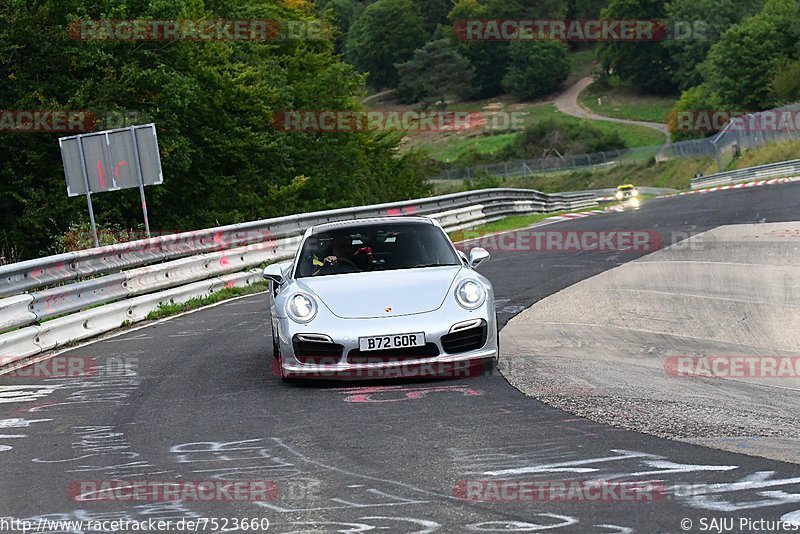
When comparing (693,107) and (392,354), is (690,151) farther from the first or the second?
(392,354)

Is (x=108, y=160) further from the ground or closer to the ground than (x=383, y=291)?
further from the ground

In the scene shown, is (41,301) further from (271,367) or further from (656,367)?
(656,367)

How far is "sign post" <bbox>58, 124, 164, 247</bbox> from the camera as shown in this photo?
19703mm

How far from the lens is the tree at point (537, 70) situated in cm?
15862

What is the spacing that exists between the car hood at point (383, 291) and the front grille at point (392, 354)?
0.96 ft

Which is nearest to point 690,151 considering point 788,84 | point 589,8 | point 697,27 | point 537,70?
point 788,84

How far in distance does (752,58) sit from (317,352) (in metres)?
102

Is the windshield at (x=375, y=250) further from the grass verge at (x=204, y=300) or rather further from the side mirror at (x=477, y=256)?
the grass verge at (x=204, y=300)

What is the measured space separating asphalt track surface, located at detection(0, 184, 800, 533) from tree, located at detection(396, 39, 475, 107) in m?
154

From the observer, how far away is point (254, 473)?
6.17 m

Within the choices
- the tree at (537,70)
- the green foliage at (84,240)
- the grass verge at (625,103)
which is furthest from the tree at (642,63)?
the green foliage at (84,240)

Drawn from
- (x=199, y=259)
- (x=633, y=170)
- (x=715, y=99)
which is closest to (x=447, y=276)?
(x=199, y=259)

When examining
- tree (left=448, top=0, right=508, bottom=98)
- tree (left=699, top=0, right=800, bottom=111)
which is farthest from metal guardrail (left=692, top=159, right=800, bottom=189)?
tree (left=448, top=0, right=508, bottom=98)

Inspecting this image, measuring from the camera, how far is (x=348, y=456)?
6.44 m
